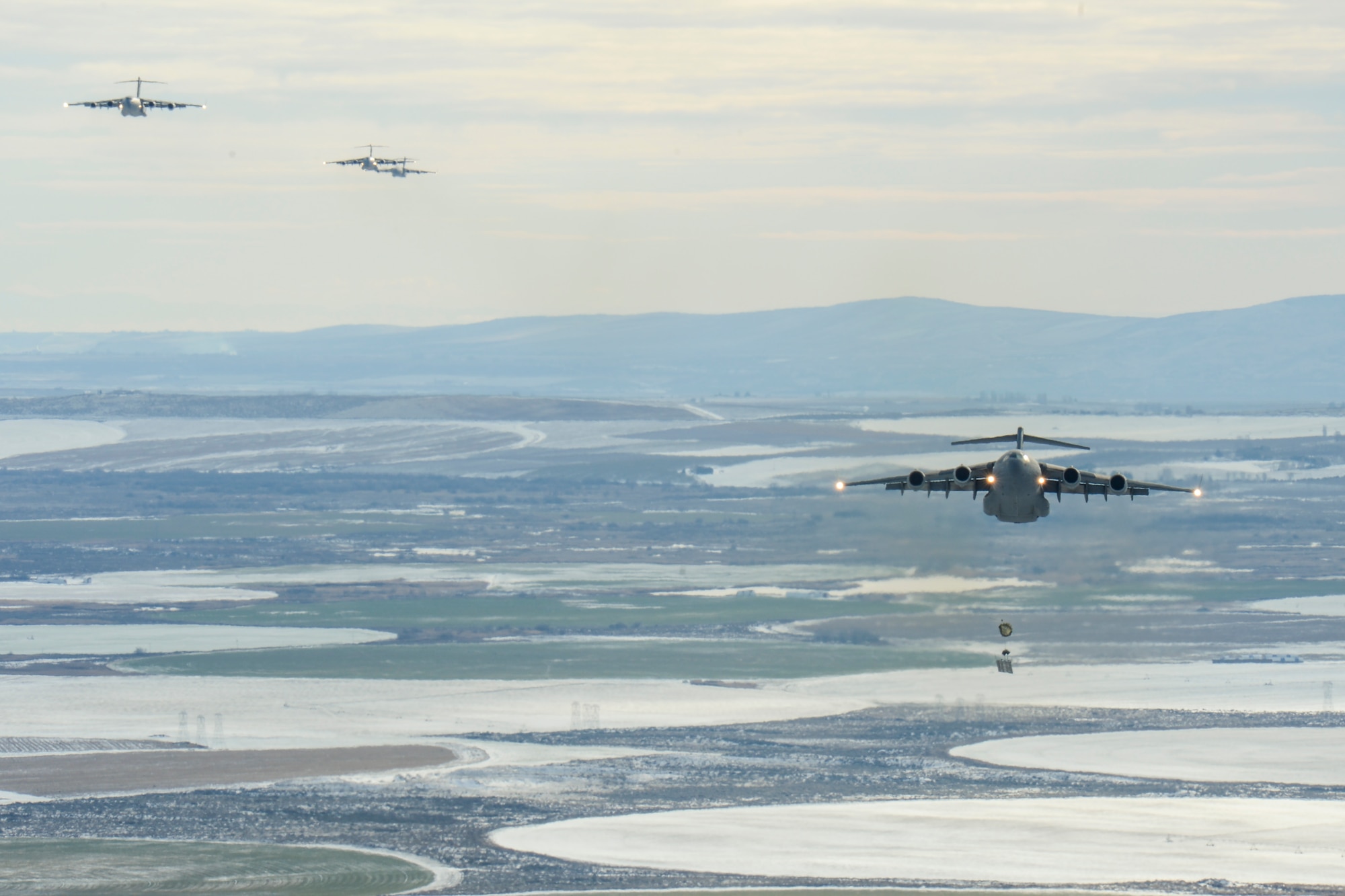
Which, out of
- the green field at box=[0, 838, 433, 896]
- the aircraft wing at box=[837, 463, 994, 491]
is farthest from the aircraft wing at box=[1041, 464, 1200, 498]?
the green field at box=[0, 838, 433, 896]

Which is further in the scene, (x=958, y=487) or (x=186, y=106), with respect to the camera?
(x=186, y=106)

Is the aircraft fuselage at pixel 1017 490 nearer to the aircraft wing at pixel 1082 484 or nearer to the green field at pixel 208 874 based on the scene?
the aircraft wing at pixel 1082 484

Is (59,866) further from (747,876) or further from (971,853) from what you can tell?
(971,853)

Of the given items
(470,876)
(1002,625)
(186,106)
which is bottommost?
(470,876)

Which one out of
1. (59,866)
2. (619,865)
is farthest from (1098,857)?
(59,866)

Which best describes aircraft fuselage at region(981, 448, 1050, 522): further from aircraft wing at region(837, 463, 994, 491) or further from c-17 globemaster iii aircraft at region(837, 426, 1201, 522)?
aircraft wing at region(837, 463, 994, 491)
